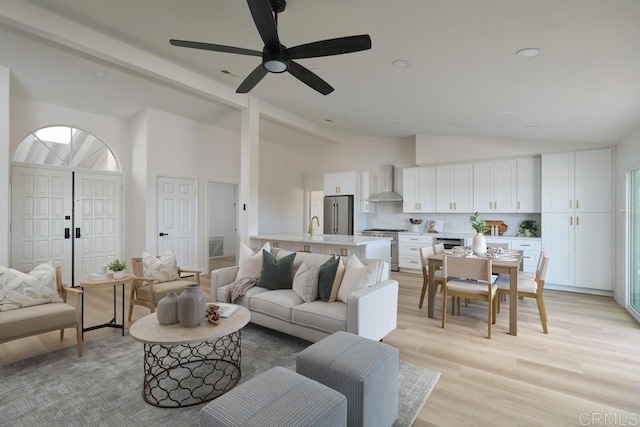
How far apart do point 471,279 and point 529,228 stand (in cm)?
315

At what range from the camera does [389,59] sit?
3.17 metres

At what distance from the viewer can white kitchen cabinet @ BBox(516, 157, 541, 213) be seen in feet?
18.4

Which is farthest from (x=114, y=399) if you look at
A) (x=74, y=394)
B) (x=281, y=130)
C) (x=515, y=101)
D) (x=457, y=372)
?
(x=281, y=130)

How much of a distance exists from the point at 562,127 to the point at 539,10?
2951 millimetres

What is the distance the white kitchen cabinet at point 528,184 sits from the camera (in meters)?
5.61

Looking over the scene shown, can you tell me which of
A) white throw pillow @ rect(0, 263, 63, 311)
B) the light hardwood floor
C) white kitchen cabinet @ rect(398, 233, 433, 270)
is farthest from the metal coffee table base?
white kitchen cabinet @ rect(398, 233, 433, 270)

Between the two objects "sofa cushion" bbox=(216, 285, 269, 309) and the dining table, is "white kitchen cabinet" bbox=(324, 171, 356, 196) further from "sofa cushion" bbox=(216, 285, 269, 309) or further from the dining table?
"sofa cushion" bbox=(216, 285, 269, 309)

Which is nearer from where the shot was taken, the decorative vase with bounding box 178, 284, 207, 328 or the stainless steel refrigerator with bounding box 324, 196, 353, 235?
the decorative vase with bounding box 178, 284, 207, 328

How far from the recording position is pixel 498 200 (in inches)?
235

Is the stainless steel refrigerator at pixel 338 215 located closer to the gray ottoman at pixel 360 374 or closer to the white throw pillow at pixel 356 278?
the white throw pillow at pixel 356 278

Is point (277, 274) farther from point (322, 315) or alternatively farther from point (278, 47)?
point (278, 47)

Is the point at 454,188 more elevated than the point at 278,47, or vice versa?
the point at 278,47

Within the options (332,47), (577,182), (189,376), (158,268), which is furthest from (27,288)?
(577,182)

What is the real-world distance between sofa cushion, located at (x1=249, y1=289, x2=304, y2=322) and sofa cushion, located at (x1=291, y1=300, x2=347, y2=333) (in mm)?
92
